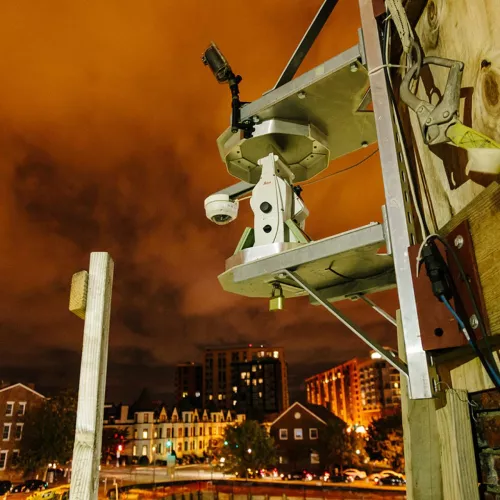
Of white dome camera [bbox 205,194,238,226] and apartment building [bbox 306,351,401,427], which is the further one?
apartment building [bbox 306,351,401,427]

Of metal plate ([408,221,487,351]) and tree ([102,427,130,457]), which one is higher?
metal plate ([408,221,487,351])

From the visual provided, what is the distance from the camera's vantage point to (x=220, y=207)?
3586 mm

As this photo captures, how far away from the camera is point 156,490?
4941 cm

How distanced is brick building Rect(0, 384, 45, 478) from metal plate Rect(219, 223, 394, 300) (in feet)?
191

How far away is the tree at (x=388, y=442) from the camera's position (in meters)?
48.8

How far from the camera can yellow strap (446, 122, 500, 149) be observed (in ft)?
5.02

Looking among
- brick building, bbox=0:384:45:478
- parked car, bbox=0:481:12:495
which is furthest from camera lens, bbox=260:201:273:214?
brick building, bbox=0:384:45:478

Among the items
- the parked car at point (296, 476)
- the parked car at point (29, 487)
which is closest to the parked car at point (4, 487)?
the parked car at point (29, 487)

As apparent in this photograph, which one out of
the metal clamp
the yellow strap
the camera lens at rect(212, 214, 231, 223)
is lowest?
the yellow strap

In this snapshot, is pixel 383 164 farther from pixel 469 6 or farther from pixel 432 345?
pixel 432 345

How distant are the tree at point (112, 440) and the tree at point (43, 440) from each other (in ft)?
58.5

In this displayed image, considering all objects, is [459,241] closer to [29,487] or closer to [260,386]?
[29,487]

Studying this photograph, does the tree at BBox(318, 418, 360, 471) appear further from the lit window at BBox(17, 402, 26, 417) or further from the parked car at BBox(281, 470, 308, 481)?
the lit window at BBox(17, 402, 26, 417)

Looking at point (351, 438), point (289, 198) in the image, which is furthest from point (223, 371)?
point (289, 198)
